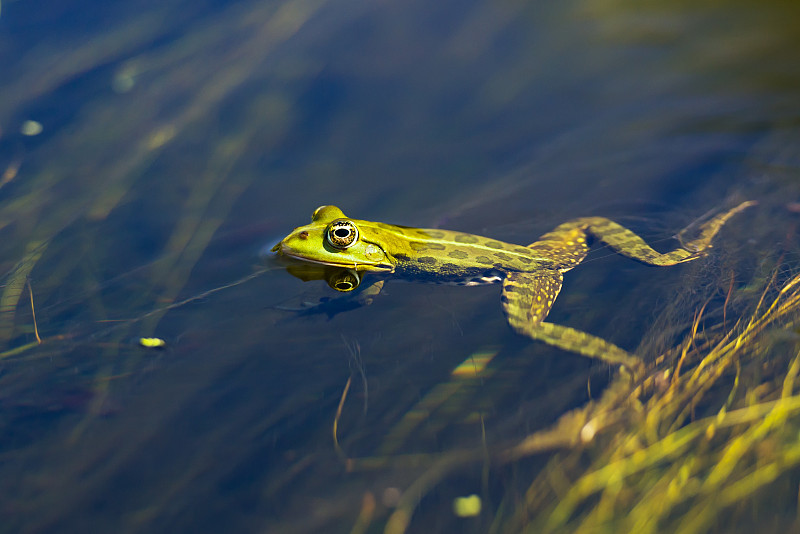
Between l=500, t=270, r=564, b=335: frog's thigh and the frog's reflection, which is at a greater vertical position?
the frog's reflection

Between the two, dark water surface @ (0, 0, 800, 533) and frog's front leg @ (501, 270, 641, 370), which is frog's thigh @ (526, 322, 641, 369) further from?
dark water surface @ (0, 0, 800, 533)

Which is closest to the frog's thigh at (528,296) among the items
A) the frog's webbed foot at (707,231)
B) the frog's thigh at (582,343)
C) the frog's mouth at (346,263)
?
the frog's thigh at (582,343)

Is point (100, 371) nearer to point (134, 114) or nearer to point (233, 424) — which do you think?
point (233, 424)

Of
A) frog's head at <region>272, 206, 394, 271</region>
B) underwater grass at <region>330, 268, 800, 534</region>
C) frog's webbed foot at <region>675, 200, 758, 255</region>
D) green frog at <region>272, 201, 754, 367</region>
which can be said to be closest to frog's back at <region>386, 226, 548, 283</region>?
green frog at <region>272, 201, 754, 367</region>

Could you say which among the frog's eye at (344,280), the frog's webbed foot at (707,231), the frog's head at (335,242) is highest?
the frog's head at (335,242)

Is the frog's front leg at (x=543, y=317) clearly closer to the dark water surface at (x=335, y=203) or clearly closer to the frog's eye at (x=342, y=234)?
the dark water surface at (x=335, y=203)

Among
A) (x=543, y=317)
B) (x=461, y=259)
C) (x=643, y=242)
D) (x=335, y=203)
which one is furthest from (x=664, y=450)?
(x=335, y=203)

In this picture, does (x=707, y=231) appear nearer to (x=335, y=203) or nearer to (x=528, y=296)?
(x=528, y=296)
